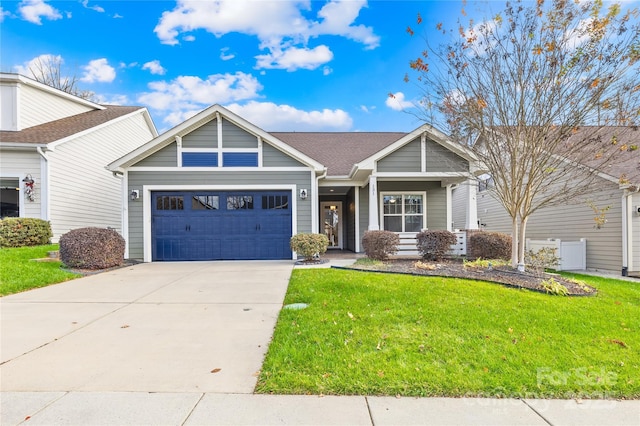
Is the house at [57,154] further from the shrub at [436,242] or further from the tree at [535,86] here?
the shrub at [436,242]

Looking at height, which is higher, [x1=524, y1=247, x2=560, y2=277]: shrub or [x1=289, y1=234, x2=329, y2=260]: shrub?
[x1=289, y1=234, x2=329, y2=260]: shrub

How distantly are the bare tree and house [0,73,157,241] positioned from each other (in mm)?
11140

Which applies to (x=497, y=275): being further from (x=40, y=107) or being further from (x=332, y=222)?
(x=40, y=107)

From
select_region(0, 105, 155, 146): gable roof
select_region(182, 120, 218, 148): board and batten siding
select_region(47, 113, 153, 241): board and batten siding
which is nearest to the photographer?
select_region(182, 120, 218, 148): board and batten siding

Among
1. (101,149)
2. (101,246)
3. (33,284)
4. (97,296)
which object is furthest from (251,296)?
(101,149)

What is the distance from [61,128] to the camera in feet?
40.2

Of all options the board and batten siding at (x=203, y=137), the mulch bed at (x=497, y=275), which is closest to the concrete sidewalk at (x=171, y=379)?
the mulch bed at (x=497, y=275)

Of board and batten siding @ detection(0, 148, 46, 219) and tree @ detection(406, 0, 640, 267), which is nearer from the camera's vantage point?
tree @ detection(406, 0, 640, 267)

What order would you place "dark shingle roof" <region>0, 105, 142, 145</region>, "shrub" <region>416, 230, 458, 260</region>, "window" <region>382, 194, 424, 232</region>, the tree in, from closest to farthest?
the tree → "shrub" <region>416, 230, 458, 260</region> → "dark shingle roof" <region>0, 105, 142, 145</region> → "window" <region>382, 194, 424, 232</region>

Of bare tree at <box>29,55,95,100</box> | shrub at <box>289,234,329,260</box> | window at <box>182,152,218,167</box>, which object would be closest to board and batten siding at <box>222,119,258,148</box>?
window at <box>182,152,218,167</box>

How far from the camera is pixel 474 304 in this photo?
4.62 meters

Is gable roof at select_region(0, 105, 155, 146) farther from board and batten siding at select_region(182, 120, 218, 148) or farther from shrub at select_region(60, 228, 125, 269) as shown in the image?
board and batten siding at select_region(182, 120, 218, 148)

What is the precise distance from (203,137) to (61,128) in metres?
6.60

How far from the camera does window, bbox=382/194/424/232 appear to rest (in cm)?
1216
